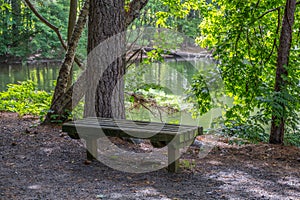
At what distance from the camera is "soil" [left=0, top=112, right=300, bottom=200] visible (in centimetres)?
344

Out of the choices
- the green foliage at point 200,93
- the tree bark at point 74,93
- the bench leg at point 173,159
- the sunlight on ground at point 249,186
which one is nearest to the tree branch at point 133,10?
the tree bark at point 74,93

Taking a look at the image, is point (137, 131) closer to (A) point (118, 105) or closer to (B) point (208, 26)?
(A) point (118, 105)

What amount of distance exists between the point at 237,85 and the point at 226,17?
4.55 feet

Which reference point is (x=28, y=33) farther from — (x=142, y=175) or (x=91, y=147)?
(x=142, y=175)

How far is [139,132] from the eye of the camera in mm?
3771

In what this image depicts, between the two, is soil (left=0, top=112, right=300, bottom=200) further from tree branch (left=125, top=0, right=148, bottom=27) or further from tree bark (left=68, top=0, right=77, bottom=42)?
tree bark (left=68, top=0, right=77, bottom=42)

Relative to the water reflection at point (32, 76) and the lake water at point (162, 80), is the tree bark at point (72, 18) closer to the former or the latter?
the lake water at point (162, 80)

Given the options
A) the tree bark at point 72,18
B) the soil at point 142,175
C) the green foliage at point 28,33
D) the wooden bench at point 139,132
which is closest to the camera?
the soil at point 142,175

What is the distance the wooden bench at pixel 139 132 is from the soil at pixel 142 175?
24 cm

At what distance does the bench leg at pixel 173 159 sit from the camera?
157 inches

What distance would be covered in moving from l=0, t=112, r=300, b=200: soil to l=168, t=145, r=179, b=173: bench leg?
7 centimetres

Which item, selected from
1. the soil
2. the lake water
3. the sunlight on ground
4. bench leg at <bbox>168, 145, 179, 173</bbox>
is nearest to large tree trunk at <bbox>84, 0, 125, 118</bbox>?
the soil

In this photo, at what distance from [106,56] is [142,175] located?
204 cm

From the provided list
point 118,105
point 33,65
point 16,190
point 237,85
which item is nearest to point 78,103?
point 118,105
